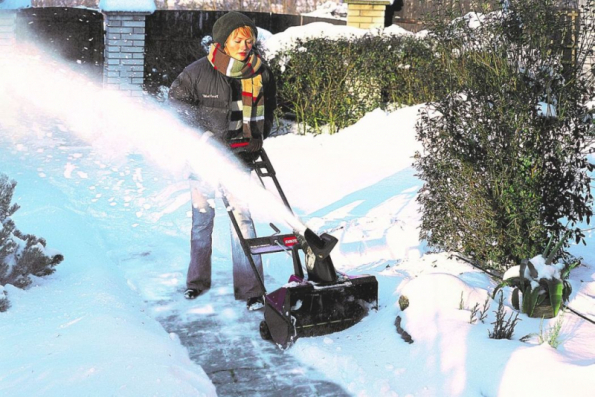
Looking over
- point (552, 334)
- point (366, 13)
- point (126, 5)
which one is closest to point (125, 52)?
point (126, 5)

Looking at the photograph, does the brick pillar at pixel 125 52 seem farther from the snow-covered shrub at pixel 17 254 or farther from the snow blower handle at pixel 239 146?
the snow blower handle at pixel 239 146

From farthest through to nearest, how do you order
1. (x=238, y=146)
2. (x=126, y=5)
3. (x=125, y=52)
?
(x=126, y=5), (x=125, y=52), (x=238, y=146)

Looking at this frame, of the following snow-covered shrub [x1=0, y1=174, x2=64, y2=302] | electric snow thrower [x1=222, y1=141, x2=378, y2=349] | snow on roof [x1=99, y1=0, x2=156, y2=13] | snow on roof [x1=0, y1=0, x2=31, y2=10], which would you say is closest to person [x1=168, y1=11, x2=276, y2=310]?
electric snow thrower [x1=222, y1=141, x2=378, y2=349]

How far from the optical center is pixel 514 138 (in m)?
5.54

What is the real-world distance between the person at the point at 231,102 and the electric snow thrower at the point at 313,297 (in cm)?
57

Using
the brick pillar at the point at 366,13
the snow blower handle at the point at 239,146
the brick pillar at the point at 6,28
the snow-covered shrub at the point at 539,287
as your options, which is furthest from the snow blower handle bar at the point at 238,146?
the brick pillar at the point at 366,13

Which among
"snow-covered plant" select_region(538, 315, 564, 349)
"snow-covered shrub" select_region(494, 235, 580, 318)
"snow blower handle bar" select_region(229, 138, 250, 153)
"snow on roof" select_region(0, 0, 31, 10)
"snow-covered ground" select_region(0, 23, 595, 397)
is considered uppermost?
"snow on roof" select_region(0, 0, 31, 10)

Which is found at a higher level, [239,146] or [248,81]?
[248,81]

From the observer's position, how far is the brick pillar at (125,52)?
44.2 feet

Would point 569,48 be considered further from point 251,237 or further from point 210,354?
point 210,354

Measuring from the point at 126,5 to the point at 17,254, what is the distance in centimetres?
894

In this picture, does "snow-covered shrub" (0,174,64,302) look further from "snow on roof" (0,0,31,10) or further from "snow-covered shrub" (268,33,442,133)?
"snow on roof" (0,0,31,10)

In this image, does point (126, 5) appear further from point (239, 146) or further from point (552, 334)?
point (552, 334)

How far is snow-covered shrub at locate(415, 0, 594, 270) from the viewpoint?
5.56 m
